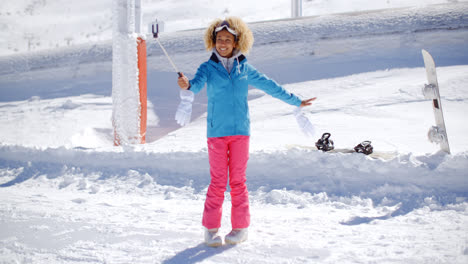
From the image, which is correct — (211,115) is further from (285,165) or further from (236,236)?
(285,165)

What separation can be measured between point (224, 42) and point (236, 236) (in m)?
1.21

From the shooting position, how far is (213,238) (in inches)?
97.6

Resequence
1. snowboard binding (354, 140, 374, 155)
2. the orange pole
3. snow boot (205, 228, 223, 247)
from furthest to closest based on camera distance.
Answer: the orange pole
snowboard binding (354, 140, 374, 155)
snow boot (205, 228, 223, 247)

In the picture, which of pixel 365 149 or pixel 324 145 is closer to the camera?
pixel 365 149

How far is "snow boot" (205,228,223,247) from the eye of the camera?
2.47m

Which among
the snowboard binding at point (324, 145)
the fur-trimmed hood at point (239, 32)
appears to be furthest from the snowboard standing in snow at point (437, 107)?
the fur-trimmed hood at point (239, 32)

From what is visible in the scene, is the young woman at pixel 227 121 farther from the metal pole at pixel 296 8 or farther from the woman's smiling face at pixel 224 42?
the metal pole at pixel 296 8

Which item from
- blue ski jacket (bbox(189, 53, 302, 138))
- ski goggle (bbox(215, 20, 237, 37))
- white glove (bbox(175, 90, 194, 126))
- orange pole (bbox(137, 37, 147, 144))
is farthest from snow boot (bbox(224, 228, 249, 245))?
orange pole (bbox(137, 37, 147, 144))

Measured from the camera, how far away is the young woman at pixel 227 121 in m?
2.54

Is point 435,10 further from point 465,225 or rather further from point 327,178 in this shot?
point 465,225

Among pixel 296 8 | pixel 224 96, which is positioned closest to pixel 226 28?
pixel 224 96

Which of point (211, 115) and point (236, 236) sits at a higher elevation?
point (211, 115)

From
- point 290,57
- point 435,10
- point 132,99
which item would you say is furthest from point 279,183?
point 435,10

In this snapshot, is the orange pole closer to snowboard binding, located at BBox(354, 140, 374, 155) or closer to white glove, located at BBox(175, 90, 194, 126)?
snowboard binding, located at BBox(354, 140, 374, 155)
